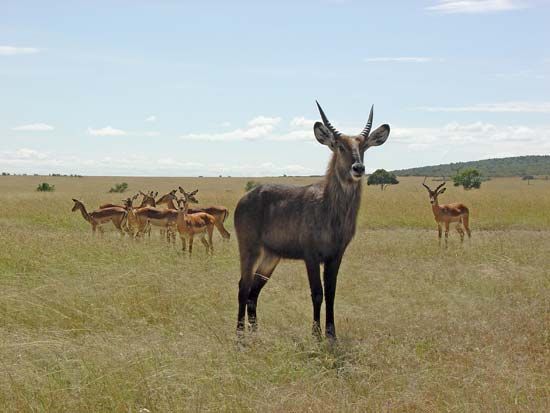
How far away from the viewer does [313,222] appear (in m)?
7.79

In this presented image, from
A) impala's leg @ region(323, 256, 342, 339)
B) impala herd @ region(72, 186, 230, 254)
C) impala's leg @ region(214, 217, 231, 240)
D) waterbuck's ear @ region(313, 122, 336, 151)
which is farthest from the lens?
impala's leg @ region(214, 217, 231, 240)

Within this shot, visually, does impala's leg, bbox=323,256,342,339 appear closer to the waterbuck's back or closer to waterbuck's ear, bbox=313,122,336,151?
the waterbuck's back

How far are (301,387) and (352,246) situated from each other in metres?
10.4

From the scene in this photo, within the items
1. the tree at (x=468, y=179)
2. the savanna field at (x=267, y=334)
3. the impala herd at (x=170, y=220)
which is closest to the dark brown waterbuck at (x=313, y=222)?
the savanna field at (x=267, y=334)

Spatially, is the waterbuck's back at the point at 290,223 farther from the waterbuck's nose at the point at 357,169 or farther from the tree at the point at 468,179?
the tree at the point at 468,179

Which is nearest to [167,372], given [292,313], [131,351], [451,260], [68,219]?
[131,351]

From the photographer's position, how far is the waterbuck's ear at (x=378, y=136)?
26.6 feet

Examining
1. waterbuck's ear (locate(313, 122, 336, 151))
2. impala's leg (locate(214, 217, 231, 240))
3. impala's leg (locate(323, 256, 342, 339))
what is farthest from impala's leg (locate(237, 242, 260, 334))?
impala's leg (locate(214, 217, 231, 240))

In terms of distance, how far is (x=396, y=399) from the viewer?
5.52 meters

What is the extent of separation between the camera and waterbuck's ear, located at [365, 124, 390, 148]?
26.6 feet

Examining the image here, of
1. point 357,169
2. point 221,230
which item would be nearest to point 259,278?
point 357,169

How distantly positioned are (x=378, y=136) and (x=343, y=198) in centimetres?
92

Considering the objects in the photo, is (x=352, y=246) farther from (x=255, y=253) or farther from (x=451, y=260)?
(x=255, y=253)

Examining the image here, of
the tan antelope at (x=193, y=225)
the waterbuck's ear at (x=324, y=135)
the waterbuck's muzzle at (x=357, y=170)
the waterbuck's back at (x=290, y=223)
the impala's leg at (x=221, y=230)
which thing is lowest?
the impala's leg at (x=221, y=230)
